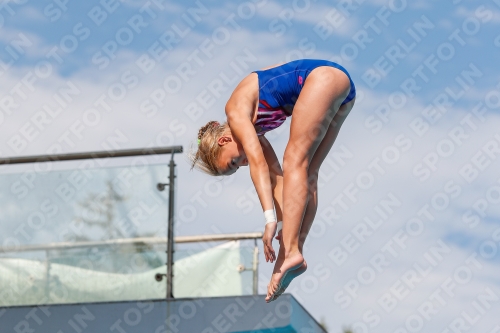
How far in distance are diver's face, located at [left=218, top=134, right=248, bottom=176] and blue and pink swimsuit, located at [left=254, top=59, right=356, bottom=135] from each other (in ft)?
0.58

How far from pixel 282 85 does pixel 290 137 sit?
32 cm

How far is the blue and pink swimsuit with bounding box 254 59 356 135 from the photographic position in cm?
591

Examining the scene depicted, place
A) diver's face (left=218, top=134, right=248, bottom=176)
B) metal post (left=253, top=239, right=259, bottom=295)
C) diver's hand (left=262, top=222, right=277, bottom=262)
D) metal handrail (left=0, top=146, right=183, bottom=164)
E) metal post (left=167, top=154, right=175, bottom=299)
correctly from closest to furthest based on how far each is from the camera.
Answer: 1. diver's hand (left=262, top=222, right=277, bottom=262)
2. diver's face (left=218, top=134, right=248, bottom=176)
3. metal post (left=167, top=154, right=175, bottom=299)
4. metal handrail (left=0, top=146, right=183, bottom=164)
5. metal post (left=253, top=239, right=259, bottom=295)

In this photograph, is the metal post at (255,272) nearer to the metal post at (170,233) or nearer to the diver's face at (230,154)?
the metal post at (170,233)

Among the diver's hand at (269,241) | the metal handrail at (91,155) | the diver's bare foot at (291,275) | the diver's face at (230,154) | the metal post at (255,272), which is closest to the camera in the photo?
the diver's hand at (269,241)

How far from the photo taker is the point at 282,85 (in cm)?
591

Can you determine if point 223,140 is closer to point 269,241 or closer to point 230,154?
point 230,154

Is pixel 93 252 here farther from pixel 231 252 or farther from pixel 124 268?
pixel 231 252

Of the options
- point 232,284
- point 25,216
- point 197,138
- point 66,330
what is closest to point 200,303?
point 232,284

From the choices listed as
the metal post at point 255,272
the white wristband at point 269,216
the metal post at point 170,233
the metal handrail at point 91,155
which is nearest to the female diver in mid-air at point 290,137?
the white wristband at point 269,216

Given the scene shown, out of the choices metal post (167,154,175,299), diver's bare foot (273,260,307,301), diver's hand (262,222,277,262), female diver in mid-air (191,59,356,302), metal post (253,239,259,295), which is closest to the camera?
diver's hand (262,222,277,262)

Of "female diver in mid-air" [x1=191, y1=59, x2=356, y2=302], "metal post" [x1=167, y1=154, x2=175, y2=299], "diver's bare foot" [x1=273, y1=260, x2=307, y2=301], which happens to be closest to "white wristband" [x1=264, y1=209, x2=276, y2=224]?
"female diver in mid-air" [x1=191, y1=59, x2=356, y2=302]

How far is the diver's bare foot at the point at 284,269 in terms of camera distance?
573 cm

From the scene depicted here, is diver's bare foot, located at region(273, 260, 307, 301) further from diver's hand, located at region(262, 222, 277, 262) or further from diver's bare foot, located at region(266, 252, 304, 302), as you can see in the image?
diver's hand, located at region(262, 222, 277, 262)
